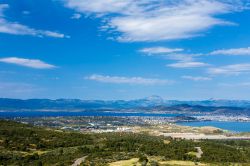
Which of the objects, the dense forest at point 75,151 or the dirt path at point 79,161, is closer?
the dirt path at point 79,161

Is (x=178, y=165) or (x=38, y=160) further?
(x=38, y=160)

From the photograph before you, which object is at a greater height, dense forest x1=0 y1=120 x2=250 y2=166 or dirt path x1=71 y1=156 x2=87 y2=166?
dense forest x1=0 y1=120 x2=250 y2=166

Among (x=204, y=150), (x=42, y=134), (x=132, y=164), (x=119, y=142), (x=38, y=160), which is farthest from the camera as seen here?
(x=42, y=134)

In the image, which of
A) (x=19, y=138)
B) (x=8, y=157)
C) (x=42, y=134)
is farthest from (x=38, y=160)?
(x=42, y=134)

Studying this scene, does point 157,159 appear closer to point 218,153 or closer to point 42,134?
point 218,153

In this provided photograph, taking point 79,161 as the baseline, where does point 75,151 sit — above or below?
above

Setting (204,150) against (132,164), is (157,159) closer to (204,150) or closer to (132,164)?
(132,164)

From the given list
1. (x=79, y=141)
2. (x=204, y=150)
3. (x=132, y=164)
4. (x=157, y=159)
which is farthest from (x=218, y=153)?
(x=79, y=141)

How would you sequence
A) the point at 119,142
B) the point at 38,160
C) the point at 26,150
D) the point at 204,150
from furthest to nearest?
the point at 119,142 < the point at 204,150 < the point at 26,150 < the point at 38,160

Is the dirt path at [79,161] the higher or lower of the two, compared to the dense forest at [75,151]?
lower

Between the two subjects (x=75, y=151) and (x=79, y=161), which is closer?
(x=79, y=161)

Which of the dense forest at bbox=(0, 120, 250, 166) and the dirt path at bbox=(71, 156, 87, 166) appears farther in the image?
the dense forest at bbox=(0, 120, 250, 166)
